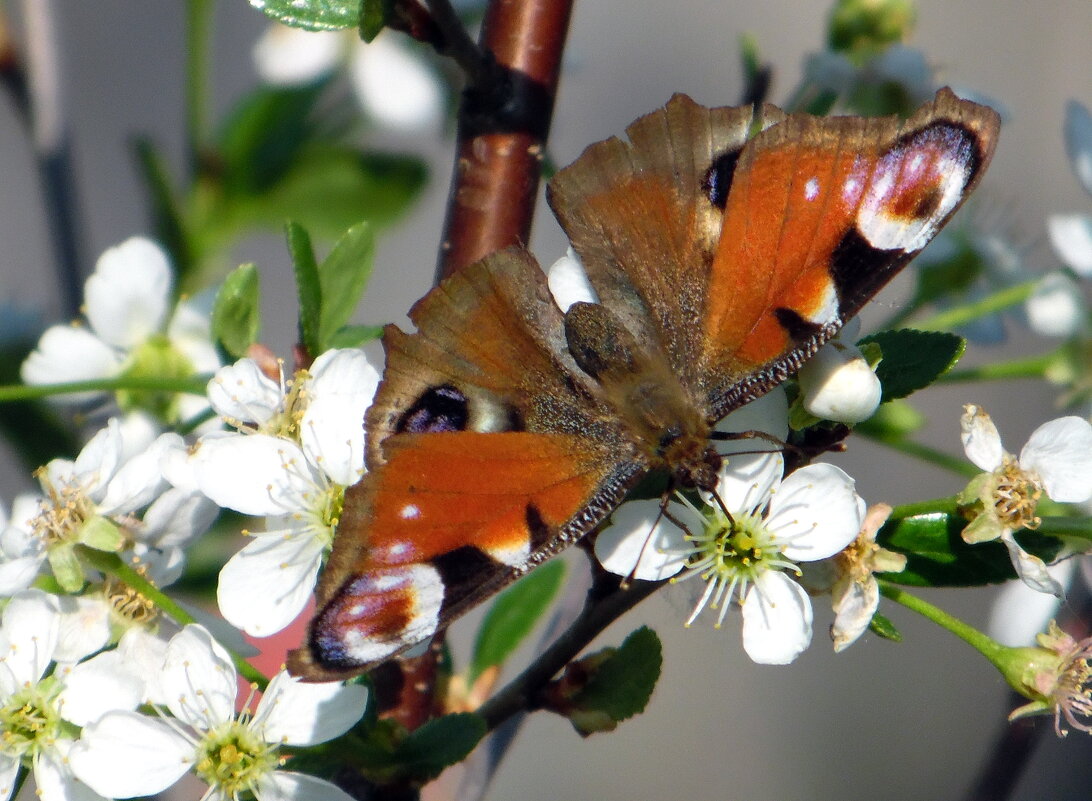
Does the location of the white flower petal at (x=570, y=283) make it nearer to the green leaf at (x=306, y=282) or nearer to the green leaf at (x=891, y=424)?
the green leaf at (x=306, y=282)

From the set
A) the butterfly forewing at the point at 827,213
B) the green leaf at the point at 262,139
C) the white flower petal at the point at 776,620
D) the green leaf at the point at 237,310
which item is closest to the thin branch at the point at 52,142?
the green leaf at the point at 262,139

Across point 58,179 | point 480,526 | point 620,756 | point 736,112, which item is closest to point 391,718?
point 480,526

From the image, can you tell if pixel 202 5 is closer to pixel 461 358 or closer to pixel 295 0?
pixel 295 0

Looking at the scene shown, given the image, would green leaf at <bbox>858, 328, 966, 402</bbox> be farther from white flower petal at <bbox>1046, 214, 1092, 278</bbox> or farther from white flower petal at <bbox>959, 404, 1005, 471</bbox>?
white flower petal at <bbox>1046, 214, 1092, 278</bbox>

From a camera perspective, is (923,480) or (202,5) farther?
(923,480)

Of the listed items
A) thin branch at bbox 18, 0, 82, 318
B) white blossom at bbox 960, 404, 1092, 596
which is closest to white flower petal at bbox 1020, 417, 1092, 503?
white blossom at bbox 960, 404, 1092, 596
